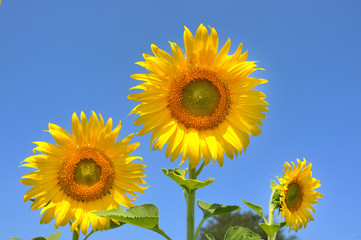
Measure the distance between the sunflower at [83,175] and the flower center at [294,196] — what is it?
3.73m

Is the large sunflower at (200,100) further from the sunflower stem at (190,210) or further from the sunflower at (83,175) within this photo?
the sunflower at (83,175)

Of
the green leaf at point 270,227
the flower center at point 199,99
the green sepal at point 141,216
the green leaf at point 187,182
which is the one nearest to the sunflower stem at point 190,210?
the green leaf at point 187,182

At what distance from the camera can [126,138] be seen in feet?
15.1

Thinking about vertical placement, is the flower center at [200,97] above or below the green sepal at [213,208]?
above

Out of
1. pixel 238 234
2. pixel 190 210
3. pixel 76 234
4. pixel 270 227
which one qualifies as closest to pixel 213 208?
pixel 190 210

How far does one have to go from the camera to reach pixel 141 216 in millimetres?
4039

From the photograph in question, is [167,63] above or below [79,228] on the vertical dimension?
above

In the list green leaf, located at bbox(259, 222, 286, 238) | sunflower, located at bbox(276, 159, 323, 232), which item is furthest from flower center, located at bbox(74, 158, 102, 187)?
sunflower, located at bbox(276, 159, 323, 232)

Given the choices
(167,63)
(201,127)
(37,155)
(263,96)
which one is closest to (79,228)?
(37,155)

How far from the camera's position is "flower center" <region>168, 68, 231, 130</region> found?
4574mm

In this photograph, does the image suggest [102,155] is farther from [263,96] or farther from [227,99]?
[263,96]

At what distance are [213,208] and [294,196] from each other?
3.73 metres

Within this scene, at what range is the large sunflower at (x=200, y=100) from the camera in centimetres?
434

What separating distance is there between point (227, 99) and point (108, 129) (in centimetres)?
135
